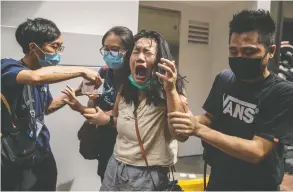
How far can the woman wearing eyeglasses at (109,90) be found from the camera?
1563 millimetres

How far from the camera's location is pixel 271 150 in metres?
1.09

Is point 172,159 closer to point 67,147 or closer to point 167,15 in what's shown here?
point 67,147

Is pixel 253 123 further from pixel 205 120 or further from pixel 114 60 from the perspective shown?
pixel 114 60

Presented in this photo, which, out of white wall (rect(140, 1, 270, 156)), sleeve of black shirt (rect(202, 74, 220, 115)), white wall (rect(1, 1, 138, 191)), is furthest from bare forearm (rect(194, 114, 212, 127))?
white wall (rect(140, 1, 270, 156))

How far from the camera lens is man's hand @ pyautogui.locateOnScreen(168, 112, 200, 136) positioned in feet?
3.23

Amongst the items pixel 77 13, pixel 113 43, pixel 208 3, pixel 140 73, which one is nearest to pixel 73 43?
pixel 77 13

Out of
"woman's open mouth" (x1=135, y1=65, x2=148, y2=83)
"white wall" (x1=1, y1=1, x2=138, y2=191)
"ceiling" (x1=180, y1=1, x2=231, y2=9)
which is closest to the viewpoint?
"woman's open mouth" (x1=135, y1=65, x2=148, y2=83)

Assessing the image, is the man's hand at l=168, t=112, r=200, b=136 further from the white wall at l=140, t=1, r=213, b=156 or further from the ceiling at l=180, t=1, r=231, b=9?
the ceiling at l=180, t=1, r=231, b=9

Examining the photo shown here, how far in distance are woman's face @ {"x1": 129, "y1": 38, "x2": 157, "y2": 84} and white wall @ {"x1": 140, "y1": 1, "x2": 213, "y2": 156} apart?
2231 mm

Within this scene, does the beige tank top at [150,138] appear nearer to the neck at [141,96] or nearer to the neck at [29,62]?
the neck at [141,96]

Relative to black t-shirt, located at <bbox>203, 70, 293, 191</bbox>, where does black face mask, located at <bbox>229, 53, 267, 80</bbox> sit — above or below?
above

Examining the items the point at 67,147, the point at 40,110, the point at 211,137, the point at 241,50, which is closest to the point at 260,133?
the point at 211,137

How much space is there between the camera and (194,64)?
3.53 m

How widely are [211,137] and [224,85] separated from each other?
13.9 inches
